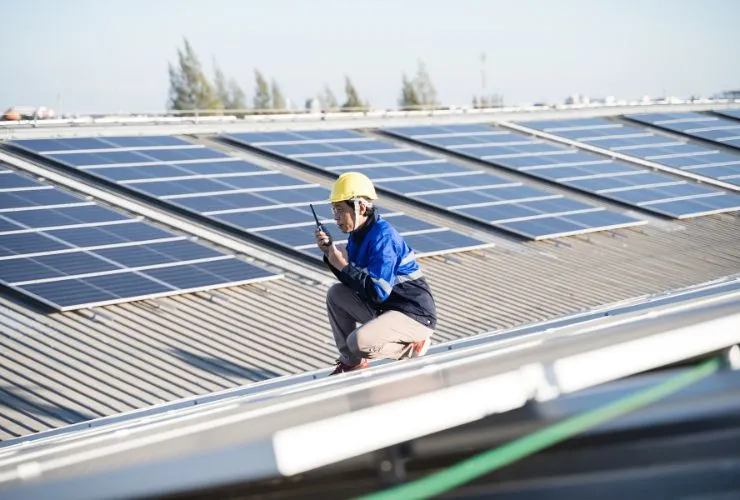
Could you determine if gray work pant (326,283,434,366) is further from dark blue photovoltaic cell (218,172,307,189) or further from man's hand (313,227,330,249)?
dark blue photovoltaic cell (218,172,307,189)

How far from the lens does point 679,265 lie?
72.8 feet

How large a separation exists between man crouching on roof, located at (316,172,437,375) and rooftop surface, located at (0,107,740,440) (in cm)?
368

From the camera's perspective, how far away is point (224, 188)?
22.4m

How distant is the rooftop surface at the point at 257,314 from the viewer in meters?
13.2

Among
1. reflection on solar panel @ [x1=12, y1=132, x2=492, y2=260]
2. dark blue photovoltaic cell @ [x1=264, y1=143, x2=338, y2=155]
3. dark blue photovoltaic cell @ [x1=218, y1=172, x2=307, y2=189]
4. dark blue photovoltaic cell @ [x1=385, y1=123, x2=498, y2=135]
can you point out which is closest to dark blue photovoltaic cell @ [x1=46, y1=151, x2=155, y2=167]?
reflection on solar panel @ [x1=12, y1=132, x2=492, y2=260]

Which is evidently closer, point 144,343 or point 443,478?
point 443,478

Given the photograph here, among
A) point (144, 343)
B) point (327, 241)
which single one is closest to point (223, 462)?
point (327, 241)

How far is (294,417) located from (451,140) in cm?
2654

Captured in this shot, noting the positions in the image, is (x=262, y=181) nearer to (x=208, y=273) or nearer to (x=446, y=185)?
(x=446, y=185)

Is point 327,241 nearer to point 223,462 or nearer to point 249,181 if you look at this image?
point 223,462

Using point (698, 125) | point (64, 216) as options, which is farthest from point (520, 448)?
point (698, 125)

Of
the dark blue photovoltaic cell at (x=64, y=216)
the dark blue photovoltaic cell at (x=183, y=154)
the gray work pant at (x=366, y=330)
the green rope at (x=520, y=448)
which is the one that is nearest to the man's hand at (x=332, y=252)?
the gray work pant at (x=366, y=330)

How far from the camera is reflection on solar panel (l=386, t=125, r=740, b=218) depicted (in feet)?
90.1

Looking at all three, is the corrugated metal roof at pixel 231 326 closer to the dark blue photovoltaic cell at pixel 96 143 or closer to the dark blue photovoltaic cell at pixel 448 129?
the dark blue photovoltaic cell at pixel 96 143
